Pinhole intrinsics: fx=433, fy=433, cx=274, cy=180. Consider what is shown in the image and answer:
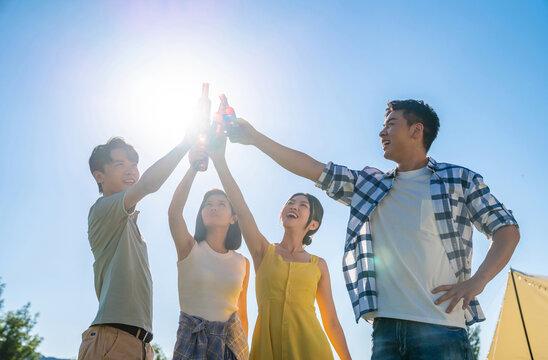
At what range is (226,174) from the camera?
3695 millimetres

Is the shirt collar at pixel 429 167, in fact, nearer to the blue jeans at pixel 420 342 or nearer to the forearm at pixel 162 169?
the blue jeans at pixel 420 342

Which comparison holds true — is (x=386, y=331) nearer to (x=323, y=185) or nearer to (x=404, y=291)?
(x=404, y=291)

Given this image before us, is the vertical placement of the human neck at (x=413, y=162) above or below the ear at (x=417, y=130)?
below

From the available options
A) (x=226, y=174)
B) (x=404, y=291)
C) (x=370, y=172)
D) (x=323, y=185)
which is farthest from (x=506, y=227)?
(x=226, y=174)

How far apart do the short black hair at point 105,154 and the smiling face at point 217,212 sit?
0.96 meters

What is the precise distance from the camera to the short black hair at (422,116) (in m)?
3.25

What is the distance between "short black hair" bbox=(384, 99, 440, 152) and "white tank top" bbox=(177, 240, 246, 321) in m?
2.14

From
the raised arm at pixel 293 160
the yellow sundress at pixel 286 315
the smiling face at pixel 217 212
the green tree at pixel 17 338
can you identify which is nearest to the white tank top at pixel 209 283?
the smiling face at pixel 217 212

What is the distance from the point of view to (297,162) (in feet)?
9.64

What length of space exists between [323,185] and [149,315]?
1746mm

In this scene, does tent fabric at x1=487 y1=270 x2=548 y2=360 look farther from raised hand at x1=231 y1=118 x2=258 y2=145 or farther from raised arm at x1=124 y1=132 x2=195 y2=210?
raised arm at x1=124 y1=132 x2=195 y2=210

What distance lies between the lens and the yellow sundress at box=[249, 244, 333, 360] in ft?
11.5

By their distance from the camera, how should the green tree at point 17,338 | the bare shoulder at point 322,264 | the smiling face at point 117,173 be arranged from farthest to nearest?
the green tree at point 17,338, the bare shoulder at point 322,264, the smiling face at point 117,173

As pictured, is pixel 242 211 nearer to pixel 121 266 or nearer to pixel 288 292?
pixel 288 292
